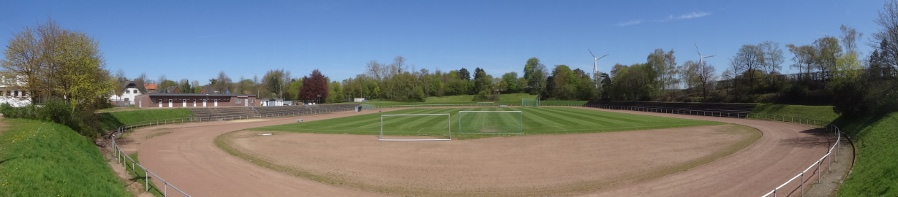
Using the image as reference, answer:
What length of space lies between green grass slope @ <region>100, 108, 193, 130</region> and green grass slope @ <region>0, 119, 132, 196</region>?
2719 cm

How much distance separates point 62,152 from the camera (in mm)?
17562

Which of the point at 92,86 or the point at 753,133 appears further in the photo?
the point at 753,133

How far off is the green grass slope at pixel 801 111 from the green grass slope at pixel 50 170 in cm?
5652

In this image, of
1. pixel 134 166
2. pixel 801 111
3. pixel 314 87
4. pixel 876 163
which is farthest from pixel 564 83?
pixel 134 166

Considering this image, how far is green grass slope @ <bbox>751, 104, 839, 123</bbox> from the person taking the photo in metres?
47.1

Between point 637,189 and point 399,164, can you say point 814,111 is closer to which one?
point 637,189

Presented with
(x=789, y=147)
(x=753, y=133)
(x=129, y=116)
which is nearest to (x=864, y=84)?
(x=753, y=133)

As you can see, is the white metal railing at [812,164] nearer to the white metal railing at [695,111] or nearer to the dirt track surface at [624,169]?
the dirt track surface at [624,169]

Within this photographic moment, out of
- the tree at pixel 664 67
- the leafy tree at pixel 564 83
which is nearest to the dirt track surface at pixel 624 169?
the tree at pixel 664 67

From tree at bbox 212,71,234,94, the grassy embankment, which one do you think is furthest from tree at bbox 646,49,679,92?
tree at bbox 212,71,234,94

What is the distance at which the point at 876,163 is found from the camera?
16547 mm

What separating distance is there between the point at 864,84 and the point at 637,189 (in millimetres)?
32559

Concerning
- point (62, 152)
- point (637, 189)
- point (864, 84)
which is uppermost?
point (864, 84)

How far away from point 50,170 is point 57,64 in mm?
25090
